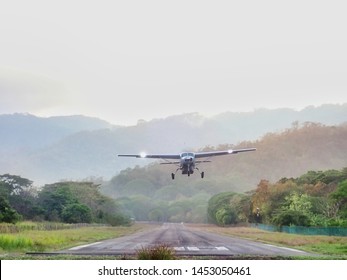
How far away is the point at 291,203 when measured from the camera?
4291cm

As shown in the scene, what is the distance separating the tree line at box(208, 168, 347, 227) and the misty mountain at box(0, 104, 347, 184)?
3260 mm

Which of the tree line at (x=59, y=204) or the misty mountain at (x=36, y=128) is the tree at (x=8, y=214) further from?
the misty mountain at (x=36, y=128)

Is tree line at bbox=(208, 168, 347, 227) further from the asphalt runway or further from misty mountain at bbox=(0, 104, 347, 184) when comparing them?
misty mountain at bbox=(0, 104, 347, 184)

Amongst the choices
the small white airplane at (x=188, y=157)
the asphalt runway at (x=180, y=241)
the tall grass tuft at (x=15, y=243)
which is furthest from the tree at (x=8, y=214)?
the small white airplane at (x=188, y=157)

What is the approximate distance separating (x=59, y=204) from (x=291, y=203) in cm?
1516

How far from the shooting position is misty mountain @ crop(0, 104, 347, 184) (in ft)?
97.2

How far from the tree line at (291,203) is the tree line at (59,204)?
4481 mm

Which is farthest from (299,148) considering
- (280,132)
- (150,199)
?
(150,199)

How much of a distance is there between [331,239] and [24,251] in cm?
1712

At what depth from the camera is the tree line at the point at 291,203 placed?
34.2 metres

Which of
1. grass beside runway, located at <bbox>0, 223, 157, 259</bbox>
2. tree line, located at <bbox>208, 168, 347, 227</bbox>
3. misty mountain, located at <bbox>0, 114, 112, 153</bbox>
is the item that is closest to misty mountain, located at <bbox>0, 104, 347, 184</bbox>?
misty mountain, located at <bbox>0, 114, 112, 153</bbox>

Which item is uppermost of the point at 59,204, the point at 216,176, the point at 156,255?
the point at 216,176

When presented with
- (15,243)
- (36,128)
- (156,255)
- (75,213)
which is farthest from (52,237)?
(156,255)

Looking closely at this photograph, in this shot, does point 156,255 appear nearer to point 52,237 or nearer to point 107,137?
point 107,137
